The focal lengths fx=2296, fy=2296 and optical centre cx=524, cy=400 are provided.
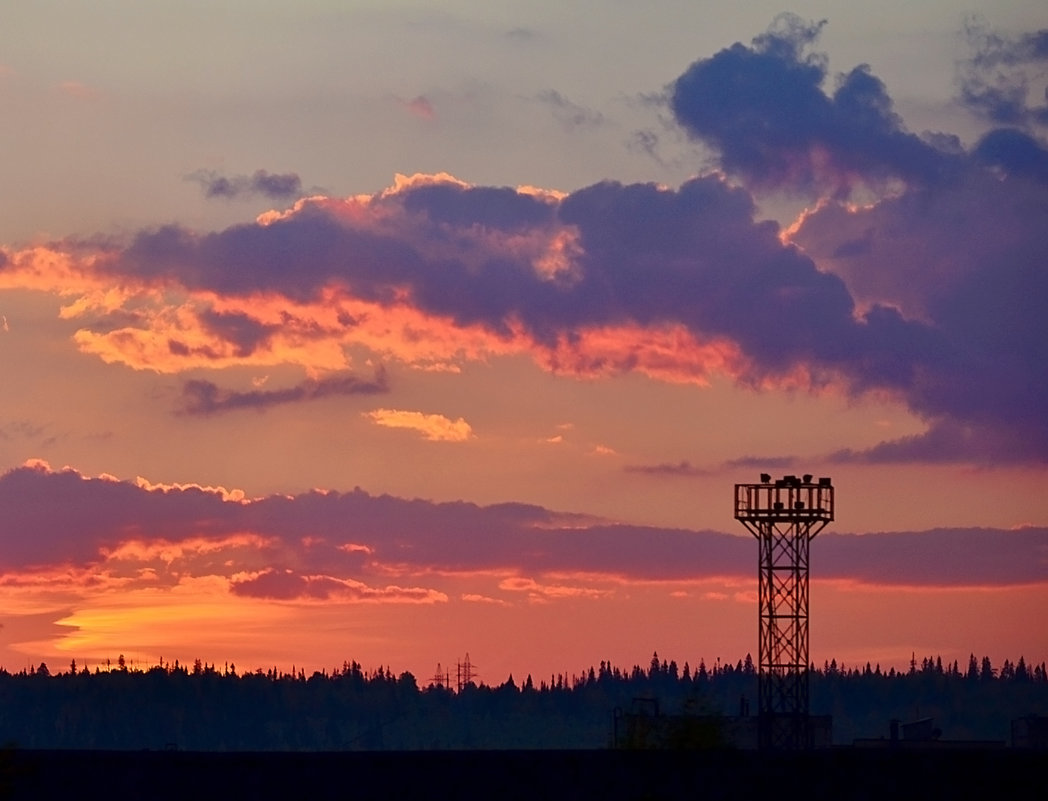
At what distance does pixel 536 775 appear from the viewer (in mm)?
85750

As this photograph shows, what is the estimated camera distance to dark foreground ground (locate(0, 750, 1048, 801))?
8438 centimetres

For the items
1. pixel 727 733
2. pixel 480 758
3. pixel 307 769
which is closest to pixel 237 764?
pixel 307 769

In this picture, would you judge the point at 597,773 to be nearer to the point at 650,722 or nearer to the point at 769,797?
the point at 769,797

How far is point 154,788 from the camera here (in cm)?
8481

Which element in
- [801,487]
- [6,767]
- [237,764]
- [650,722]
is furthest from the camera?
[650,722]

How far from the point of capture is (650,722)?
454 feet

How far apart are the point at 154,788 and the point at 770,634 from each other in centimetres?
5127

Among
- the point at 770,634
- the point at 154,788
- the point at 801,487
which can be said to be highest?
the point at 801,487

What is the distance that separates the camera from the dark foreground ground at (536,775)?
84.4 metres

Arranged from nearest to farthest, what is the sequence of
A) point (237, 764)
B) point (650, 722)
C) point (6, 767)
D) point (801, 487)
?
point (6, 767) < point (237, 764) < point (801, 487) < point (650, 722)

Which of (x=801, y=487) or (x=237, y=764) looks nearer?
(x=237, y=764)

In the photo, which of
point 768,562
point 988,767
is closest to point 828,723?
point 768,562

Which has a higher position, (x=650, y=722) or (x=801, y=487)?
(x=801, y=487)

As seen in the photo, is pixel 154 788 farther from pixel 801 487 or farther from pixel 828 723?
pixel 828 723
